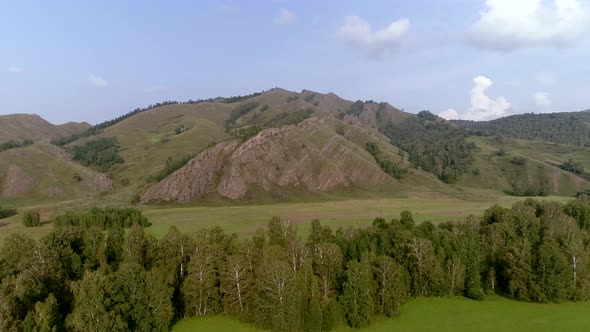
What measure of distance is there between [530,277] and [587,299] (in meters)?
8.56

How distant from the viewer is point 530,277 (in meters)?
57.4

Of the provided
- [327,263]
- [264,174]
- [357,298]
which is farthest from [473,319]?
[264,174]

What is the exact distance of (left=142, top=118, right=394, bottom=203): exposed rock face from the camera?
535 ft

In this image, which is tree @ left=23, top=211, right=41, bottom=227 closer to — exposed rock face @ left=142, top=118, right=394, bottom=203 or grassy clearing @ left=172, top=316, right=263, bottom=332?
exposed rock face @ left=142, top=118, right=394, bottom=203

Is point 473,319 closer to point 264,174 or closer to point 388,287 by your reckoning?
point 388,287

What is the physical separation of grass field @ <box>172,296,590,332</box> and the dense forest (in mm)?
1506

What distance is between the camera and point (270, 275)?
161ft

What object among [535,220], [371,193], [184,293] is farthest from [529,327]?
[371,193]

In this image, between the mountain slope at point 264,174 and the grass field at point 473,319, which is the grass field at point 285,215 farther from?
the grass field at point 473,319

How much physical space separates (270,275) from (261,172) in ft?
421

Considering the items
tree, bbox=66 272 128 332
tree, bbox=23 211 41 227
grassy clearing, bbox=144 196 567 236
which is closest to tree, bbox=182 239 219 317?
tree, bbox=66 272 128 332

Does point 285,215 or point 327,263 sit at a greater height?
point 327,263

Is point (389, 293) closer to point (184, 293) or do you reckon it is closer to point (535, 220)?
point (184, 293)

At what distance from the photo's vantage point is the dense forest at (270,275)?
151 ft
